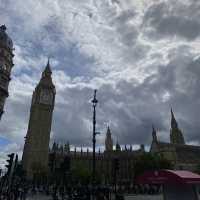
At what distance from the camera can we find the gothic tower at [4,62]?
33.7 metres

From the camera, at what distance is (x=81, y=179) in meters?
83.7

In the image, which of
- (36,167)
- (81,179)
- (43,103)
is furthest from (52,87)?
(81,179)

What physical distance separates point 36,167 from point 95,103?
252 feet

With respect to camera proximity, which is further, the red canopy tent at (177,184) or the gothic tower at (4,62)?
the gothic tower at (4,62)

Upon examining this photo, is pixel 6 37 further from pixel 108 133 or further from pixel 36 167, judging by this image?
pixel 108 133

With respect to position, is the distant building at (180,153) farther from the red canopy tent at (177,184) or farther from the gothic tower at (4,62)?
the red canopy tent at (177,184)

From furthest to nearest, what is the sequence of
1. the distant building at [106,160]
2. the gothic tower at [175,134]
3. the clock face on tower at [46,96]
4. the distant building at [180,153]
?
the gothic tower at [175,134] → the distant building at [106,160] → the clock face on tower at [46,96] → the distant building at [180,153]

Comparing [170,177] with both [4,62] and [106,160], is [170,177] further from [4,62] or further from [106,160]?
[106,160]

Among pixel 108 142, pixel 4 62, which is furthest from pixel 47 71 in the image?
pixel 4 62

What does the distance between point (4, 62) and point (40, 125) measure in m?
82.0

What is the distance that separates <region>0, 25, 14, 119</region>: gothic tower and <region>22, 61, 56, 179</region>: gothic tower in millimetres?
65363

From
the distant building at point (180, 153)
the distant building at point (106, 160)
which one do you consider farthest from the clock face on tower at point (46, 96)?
the distant building at point (180, 153)

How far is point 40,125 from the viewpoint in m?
114

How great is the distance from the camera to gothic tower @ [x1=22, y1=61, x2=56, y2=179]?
105 metres
